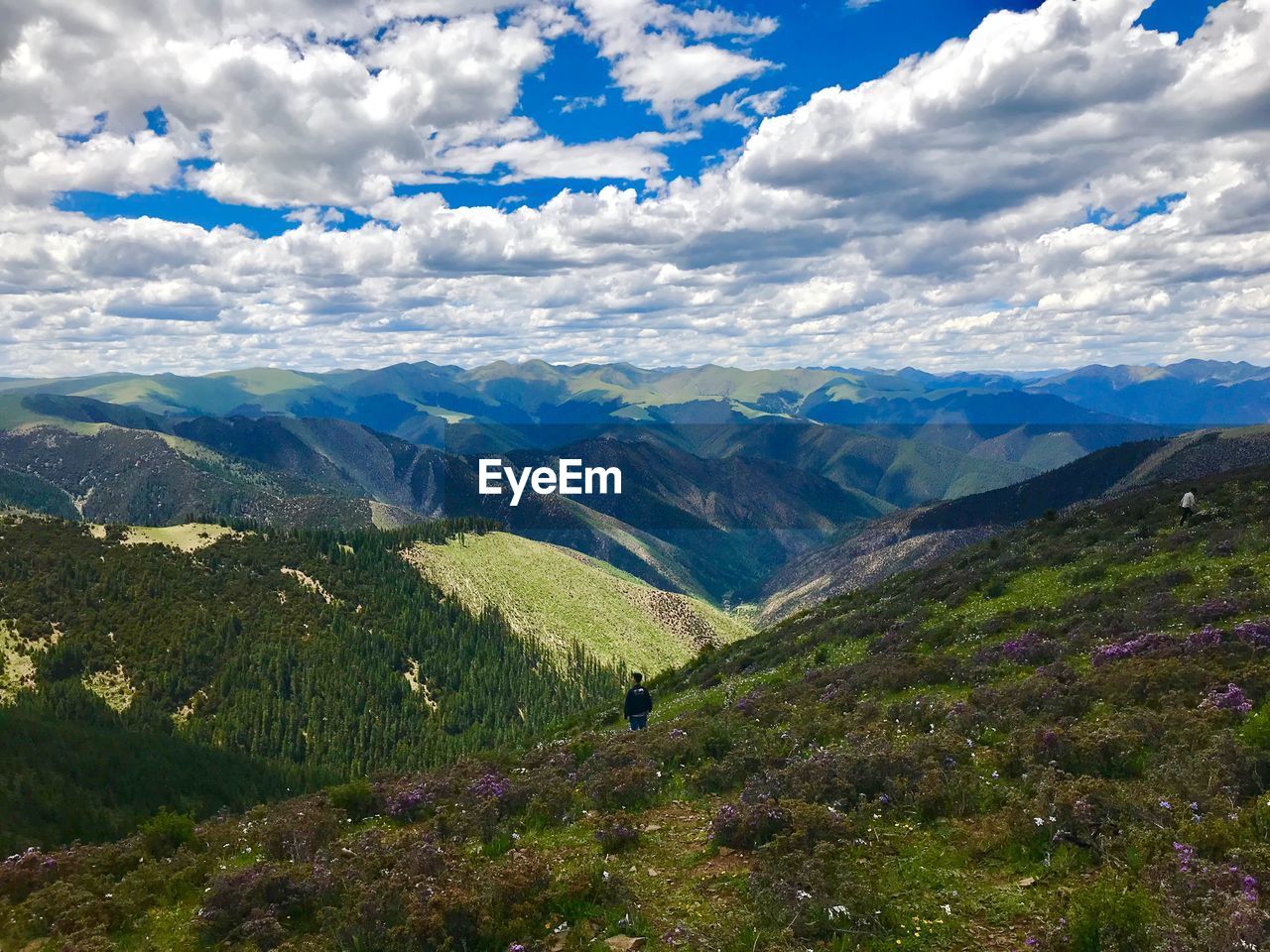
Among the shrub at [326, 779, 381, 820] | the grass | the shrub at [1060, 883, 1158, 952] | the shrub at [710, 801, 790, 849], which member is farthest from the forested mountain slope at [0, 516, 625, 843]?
the shrub at [1060, 883, 1158, 952]

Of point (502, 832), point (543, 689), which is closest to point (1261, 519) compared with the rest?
point (502, 832)

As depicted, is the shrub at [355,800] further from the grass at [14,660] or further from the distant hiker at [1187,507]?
the grass at [14,660]

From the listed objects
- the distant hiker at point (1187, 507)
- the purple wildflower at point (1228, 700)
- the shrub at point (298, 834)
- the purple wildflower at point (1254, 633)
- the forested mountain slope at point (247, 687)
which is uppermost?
the distant hiker at point (1187, 507)

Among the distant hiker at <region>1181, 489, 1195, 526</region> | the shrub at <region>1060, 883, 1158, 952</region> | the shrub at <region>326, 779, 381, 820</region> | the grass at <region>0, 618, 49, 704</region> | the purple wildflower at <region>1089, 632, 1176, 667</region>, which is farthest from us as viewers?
the grass at <region>0, 618, 49, 704</region>

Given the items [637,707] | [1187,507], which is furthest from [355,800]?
[1187,507]

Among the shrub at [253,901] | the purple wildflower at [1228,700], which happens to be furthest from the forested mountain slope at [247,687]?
the purple wildflower at [1228,700]

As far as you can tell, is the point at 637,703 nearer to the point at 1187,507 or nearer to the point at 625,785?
the point at 625,785

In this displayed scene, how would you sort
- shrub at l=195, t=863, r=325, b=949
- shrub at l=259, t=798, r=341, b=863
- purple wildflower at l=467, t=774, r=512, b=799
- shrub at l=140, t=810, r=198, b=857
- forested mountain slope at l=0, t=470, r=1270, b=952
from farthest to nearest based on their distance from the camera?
purple wildflower at l=467, t=774, r=512, b=799, shrub at l=140, t=810, r=198, b=857, shrub at l=259, t=798, r=341, b=863, shrub at l=195, t=863, r=325, b=949, forested mountain slope at l=0, t=470, r=1270, b=952

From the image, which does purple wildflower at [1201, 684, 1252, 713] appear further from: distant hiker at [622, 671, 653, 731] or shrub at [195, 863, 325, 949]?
shrub at [195, 863, 325, 949]

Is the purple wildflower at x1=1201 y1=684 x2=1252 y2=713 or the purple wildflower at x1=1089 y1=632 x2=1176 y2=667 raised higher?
the purple wildflower at x1=1201 y1=684 x2=1252 y2=713
